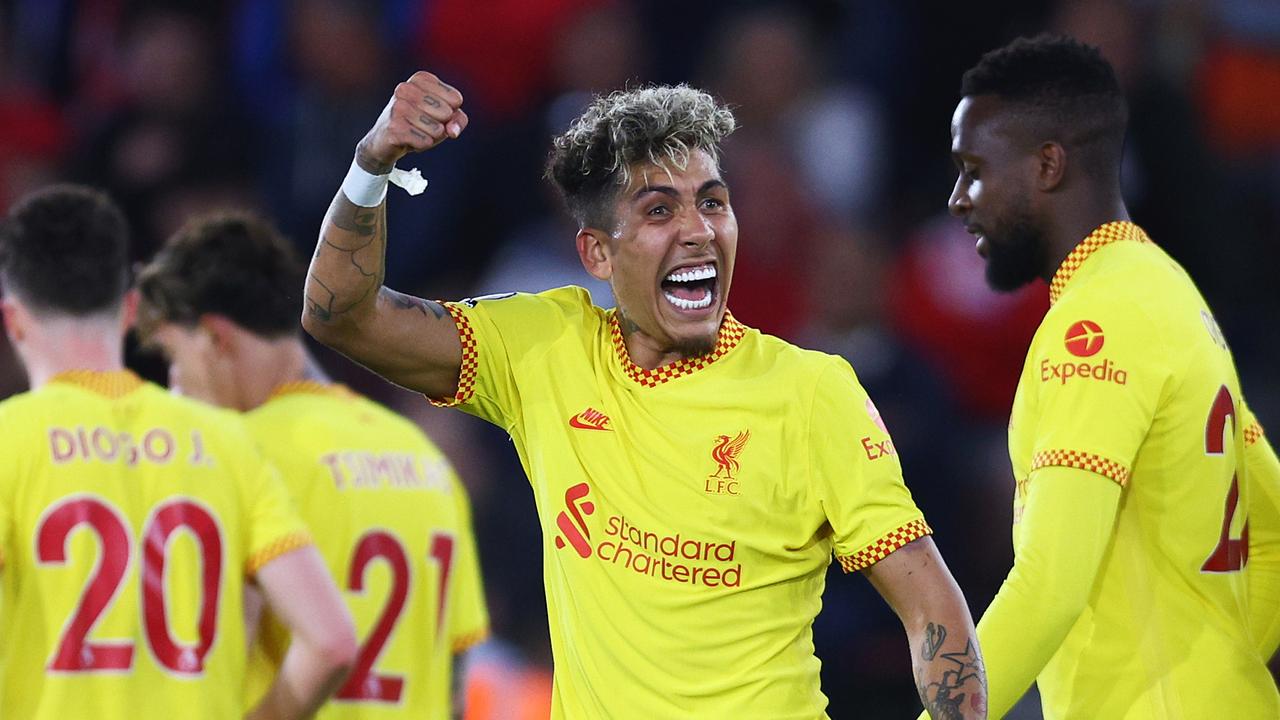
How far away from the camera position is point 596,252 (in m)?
3.95

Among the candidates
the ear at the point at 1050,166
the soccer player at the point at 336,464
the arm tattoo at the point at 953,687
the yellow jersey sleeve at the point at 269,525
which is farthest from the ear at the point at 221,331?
the arm tattoo at the point at 953,687

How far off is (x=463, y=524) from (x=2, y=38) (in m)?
4.74

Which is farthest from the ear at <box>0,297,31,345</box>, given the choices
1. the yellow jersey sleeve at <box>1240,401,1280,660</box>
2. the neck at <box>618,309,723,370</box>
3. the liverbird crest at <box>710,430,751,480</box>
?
the yellow jersey sleeve at <box>1240,401,1280,660</box>

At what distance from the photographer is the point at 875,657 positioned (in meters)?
7.00

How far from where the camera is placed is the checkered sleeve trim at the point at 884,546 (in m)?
3.48

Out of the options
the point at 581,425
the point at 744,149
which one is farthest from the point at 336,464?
the point at 744,149

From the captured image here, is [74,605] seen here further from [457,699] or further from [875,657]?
[875,657]

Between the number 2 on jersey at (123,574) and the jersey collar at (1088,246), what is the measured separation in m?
2.27

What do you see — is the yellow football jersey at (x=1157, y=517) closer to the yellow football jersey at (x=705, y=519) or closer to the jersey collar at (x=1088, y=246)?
the jersey collar at (x=1088, y=246)

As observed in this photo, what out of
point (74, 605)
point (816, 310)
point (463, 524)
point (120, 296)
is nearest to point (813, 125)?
point (816, 310)

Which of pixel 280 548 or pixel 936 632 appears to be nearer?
pixel 936 632

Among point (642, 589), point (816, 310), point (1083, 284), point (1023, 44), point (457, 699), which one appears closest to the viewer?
point (642, 589)

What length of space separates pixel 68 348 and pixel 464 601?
1453 mm

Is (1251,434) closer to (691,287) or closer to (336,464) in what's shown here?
(691,287)
